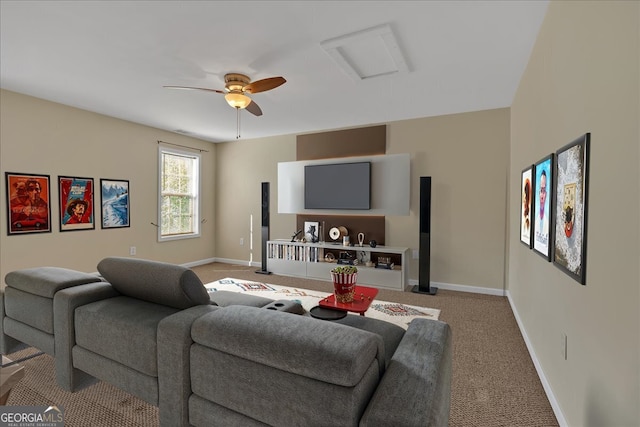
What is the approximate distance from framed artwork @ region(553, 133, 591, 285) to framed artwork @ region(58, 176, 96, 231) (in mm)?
5258

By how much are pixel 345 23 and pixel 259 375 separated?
7.55 feet

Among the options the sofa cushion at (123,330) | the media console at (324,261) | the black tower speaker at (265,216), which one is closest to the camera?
the sofa cushion at (123,330)

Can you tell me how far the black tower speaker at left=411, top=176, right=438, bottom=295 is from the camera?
4266 millimetres

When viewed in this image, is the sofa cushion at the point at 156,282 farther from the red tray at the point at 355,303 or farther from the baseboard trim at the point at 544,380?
the baseboard trim at the point at 544,380

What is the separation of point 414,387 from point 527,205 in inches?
91.9

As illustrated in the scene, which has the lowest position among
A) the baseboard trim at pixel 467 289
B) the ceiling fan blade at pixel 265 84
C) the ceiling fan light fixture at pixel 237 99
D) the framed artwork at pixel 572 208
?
the baseboard trim at pixel 467 289

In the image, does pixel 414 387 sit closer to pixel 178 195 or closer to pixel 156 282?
pixel 156 282

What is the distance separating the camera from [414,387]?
1031 mm

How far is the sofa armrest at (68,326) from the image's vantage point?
182cm

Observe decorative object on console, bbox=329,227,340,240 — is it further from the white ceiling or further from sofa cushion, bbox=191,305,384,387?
sofa cushion, bbox=191,305,384,387

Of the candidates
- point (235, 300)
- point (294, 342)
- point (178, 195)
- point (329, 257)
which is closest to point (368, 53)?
point (235, 300)

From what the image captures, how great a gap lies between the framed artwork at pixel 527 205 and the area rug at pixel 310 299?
1205 mm

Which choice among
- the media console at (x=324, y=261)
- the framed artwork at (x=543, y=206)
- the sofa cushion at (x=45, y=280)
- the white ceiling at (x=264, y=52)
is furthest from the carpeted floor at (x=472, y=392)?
the white ceiling at (x=264, y=52)

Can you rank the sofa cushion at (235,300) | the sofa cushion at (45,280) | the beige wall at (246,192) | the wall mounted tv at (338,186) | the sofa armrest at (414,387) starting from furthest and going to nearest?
the beige wall at (246,192), the wall mounted tv at (338,186), the sofa cushion at (235,300), the sofa cushion at (45,280), the sofa armrest at (414,387)
